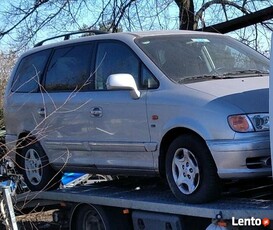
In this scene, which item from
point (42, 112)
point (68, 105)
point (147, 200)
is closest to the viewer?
point (147, 200)

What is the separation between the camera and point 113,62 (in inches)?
249

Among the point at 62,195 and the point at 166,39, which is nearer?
the point at 166,39

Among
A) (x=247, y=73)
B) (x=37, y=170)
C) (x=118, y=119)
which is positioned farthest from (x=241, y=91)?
(x=37, y=170)

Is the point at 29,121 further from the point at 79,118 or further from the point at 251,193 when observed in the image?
the point at 251,193

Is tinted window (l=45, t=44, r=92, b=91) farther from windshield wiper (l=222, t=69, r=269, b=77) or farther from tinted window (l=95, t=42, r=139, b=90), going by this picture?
windshield wiper (l=222, t=69, r=269, b=77)

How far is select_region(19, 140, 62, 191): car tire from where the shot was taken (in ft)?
23.7

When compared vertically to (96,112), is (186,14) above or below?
above

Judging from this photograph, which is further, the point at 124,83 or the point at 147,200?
the point at 147,200

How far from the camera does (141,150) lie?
19.1ft

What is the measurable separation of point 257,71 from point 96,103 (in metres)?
1.73

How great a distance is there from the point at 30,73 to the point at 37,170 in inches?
51.5

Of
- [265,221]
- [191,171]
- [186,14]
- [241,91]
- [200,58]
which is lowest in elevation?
[265,221]

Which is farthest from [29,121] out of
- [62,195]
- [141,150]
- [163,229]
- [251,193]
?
[251,193]

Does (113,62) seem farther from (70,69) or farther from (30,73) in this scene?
(30,73)
